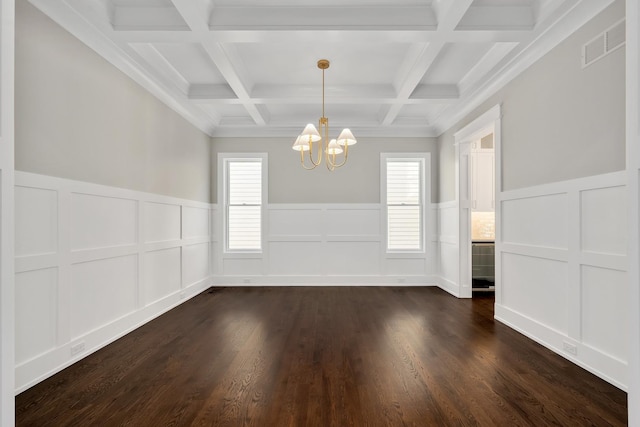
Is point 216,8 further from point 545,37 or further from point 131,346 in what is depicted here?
point 131,346

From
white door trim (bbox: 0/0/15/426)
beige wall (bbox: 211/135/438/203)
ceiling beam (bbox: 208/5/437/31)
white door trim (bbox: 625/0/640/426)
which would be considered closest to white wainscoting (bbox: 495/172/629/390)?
white door trim (bbox: 625/0/640/426)

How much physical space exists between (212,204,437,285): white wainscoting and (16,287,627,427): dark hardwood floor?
7.40 ft

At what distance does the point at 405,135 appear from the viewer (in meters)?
6.71

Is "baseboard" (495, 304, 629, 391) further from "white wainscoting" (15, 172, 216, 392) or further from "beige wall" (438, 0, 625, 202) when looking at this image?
"white wainscoting" (15, 172, 216, 392)

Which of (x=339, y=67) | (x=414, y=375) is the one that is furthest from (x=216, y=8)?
(x=414, y=375)

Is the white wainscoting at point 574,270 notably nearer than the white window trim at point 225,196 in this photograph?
Yes

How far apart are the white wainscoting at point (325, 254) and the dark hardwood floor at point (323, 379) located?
2.25 m

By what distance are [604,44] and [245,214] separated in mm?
5532

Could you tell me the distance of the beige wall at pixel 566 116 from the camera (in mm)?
2705

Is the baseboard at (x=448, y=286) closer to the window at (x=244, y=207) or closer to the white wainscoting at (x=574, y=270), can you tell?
the white wainscoting at (x=574, y=270)

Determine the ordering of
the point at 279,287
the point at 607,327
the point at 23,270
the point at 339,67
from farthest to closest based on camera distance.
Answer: the point at 279,287 → the point at 339,67 → the point at 607,327 → the point at 23,270

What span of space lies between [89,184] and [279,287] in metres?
3.90

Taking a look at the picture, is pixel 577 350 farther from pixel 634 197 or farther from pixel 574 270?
pixel 634 197

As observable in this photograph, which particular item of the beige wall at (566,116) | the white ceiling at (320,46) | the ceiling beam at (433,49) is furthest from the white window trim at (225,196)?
the beige wall at (566,116)
